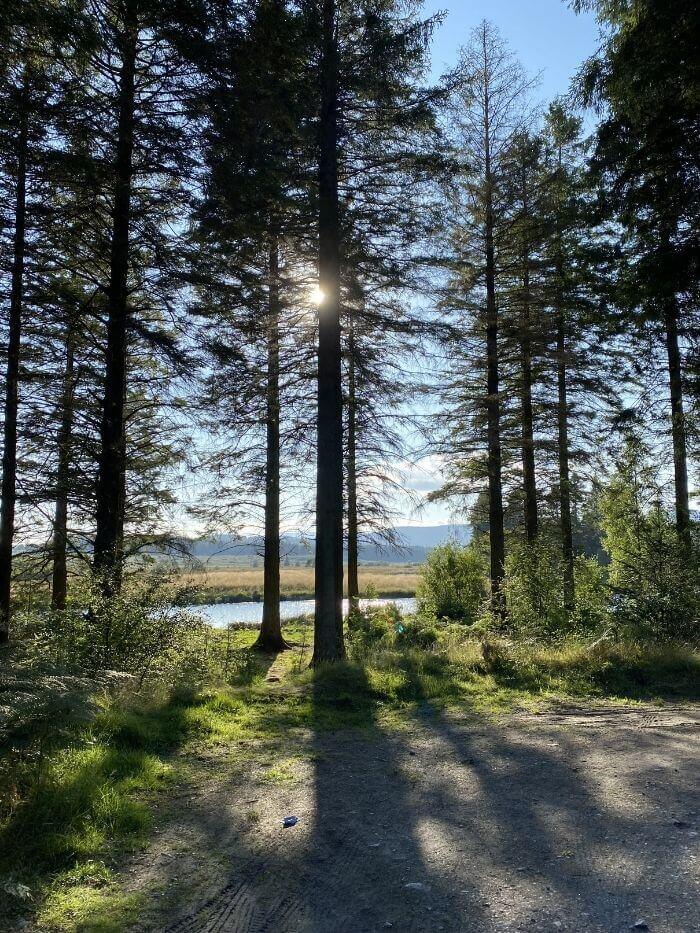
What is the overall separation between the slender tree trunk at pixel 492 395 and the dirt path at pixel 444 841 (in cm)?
970

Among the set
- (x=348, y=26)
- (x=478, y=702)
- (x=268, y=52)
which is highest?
(x=348, y=26)

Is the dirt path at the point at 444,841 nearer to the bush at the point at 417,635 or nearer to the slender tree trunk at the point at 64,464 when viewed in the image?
the slender tree trunk at the point at 64,464

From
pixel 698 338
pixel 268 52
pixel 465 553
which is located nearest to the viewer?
pixel 268 52

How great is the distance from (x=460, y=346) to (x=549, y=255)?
11.4 ft

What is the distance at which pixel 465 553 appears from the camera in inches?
882

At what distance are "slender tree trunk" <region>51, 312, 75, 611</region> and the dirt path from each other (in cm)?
751

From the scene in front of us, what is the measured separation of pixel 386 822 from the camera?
3.85 meters

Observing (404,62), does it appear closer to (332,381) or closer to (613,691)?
(332,381)

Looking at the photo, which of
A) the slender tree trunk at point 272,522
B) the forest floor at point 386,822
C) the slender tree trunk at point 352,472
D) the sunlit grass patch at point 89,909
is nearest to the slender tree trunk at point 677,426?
the slender tree trunk at point 352,472

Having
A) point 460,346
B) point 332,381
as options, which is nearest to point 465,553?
point 460,346

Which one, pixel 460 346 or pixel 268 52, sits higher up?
pixel 268 52

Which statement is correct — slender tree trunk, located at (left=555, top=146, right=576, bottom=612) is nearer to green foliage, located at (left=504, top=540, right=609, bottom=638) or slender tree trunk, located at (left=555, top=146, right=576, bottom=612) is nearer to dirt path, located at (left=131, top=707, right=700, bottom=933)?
green foliage, located at (left=504, top=540, right=609, bottom=638)

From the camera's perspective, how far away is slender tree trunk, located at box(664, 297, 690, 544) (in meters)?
12.5

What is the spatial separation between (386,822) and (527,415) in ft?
46.0
